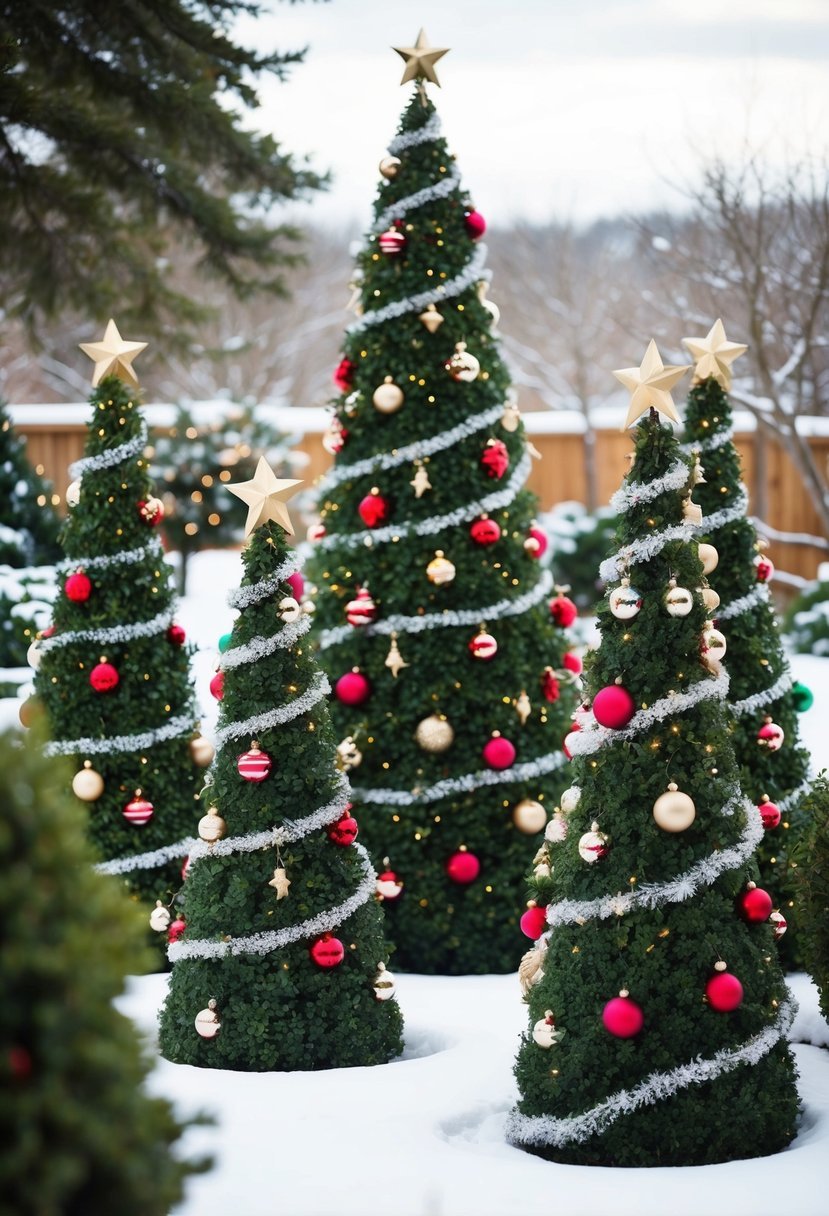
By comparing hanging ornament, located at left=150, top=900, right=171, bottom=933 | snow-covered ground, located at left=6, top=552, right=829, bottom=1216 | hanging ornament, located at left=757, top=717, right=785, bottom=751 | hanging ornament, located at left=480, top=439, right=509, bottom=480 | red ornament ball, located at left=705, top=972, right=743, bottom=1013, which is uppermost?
hanging ornament, located at left=480, top=439, right=509, bottom=480

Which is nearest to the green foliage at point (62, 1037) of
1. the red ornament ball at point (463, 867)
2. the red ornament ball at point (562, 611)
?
the red ornament ball at point (463, 867)

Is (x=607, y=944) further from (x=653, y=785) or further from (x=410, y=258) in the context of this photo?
(x=410, y=258)

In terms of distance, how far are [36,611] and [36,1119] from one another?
6.74 m

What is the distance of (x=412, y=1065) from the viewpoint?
4508 millimetres

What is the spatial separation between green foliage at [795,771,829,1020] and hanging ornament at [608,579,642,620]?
1250 mm

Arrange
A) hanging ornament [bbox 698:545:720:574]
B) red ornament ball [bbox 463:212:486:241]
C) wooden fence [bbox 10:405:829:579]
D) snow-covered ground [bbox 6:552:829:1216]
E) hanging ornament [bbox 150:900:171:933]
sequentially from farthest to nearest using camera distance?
1. wooden fence [bbox 10:405:829:579]
2. red ornament ball [bbox 463:212:486:241]
3. hanging ornament [bbox 150:900:171:933]
4. hanging ornament [bbox 698:545:720:574]
5. snow-covered ground [bbox 6:552:829:1216]

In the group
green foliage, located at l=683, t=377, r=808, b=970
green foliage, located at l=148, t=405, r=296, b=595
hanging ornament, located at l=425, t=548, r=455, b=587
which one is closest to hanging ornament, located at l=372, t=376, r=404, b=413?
hanging ornament, located at l=425, t=548, r=455, b=587

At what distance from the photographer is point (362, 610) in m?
5.98

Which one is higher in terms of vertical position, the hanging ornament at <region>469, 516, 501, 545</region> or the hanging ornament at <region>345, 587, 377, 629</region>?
the hanging ornament at <region>469, 516, 501, 545</region>

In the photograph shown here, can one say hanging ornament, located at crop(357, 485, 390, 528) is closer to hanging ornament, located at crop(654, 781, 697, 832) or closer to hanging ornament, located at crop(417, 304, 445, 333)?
hanging ornament, located at crop(417, 304, 445, 333)

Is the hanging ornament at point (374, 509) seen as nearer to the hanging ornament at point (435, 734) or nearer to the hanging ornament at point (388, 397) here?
the hanging ornament at point (388, 397)

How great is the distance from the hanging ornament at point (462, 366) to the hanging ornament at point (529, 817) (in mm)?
1956

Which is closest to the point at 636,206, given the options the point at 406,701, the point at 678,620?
the point at 406,701

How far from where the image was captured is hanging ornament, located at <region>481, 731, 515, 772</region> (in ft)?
19.3
